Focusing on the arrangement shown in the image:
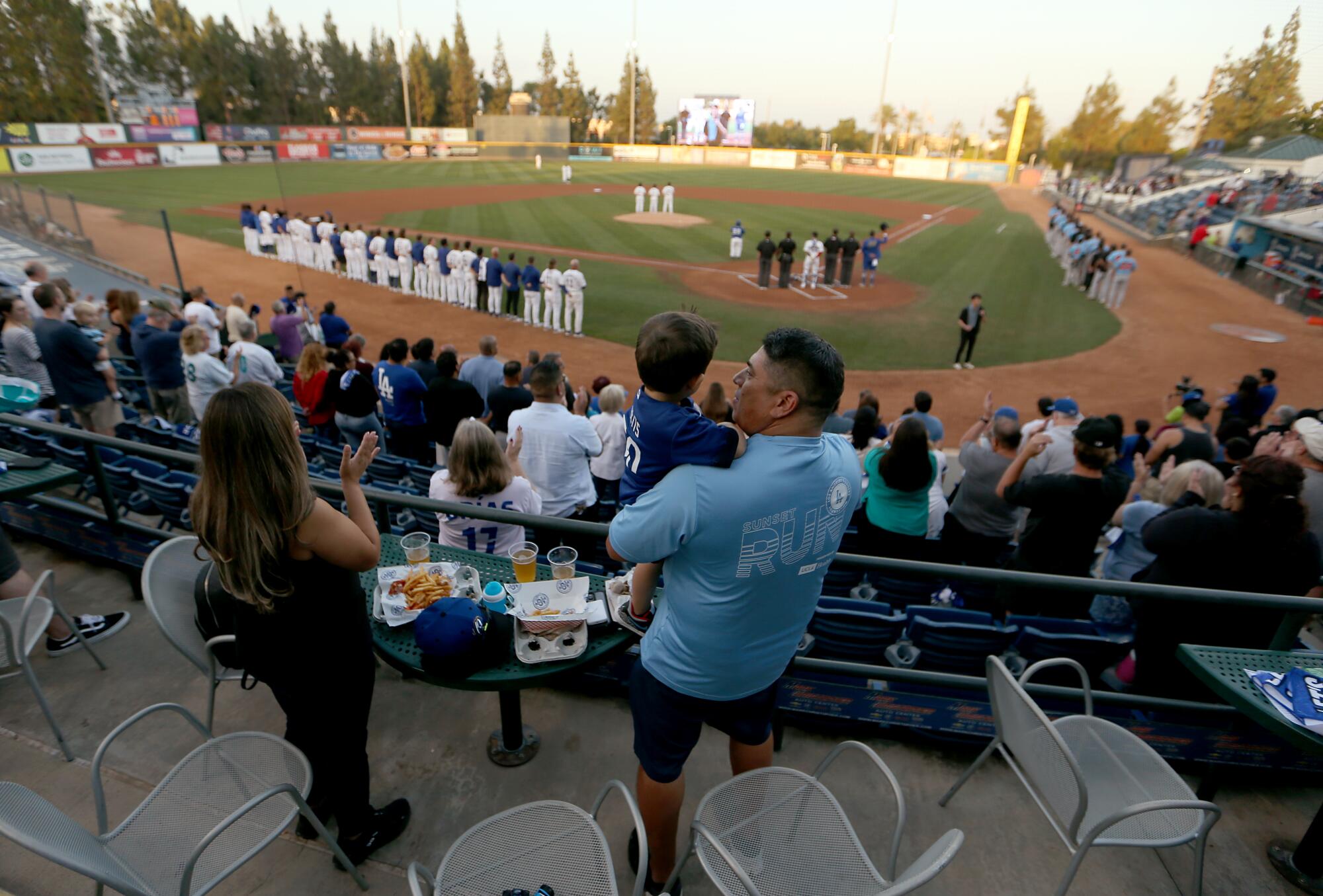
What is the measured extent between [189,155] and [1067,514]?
55.5 meters

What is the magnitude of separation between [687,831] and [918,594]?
7.50 ft

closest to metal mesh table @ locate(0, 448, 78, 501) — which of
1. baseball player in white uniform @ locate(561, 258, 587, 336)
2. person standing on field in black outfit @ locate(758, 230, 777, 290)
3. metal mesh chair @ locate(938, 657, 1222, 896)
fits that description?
metal mesh chair @ locate(938, 657, 1222, 896)

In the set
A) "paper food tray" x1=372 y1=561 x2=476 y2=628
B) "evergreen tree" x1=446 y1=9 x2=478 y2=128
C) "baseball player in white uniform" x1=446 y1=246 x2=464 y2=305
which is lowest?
"baseball player in white uniform" x1=446 y1=246 x2=464 y2=305

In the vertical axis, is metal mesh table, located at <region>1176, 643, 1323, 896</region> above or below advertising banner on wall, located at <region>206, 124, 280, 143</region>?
below

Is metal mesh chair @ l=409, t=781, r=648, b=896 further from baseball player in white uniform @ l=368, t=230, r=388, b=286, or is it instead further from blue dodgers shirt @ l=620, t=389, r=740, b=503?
baseball player in white uniform @ l=368, t=230, r=388, b=286

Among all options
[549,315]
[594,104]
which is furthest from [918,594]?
[594,104]

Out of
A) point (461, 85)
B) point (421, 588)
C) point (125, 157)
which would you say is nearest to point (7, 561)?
point (421, 588)

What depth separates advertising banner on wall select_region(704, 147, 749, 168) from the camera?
6484cm

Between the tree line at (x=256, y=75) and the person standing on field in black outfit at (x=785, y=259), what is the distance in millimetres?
44099

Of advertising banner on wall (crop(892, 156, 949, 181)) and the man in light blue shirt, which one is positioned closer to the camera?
the man in light blue shirt

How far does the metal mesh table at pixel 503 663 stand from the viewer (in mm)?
2582

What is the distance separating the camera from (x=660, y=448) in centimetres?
191

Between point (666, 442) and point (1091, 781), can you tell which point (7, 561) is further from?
point (1091, 781)

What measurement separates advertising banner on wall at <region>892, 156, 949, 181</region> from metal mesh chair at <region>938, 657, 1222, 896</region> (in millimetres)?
67020
